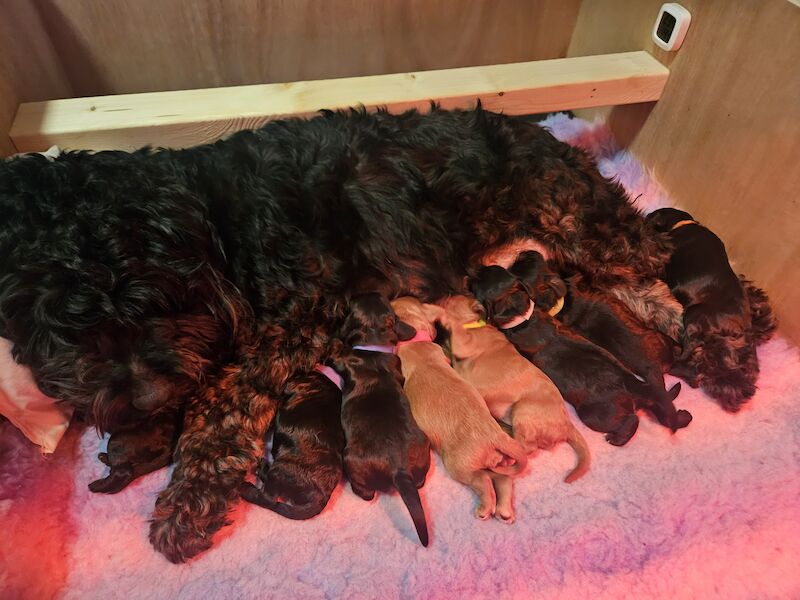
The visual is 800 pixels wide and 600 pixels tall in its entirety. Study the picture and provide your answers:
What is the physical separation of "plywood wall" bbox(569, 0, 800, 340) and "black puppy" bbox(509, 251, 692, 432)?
A: 1.78ft

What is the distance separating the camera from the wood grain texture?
2088mm

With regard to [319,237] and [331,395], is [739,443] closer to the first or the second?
[331,395]

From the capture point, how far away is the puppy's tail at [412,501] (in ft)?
4.85

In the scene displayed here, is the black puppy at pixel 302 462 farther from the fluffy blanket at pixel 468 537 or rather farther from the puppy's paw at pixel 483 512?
the puppy's paw at pixel 483 512

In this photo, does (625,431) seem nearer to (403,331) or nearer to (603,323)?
(603,323)

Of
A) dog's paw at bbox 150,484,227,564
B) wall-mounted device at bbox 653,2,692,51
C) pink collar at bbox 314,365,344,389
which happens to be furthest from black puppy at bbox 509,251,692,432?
dog's paw at bbox 150,484,227,564

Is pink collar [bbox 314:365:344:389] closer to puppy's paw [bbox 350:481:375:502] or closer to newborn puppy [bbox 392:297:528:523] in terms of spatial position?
newborn puppy [bbox 392:297:528:523]

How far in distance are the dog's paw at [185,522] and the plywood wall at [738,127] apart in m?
1.97

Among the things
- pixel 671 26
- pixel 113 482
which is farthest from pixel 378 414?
pixel 671 26

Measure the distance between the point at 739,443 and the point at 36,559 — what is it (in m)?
2.02

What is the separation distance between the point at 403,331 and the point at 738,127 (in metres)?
1.40

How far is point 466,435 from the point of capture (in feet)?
5.18

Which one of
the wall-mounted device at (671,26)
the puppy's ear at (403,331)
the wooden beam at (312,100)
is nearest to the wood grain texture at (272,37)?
the wooden beam at (312,100)

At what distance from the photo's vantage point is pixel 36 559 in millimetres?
1498
